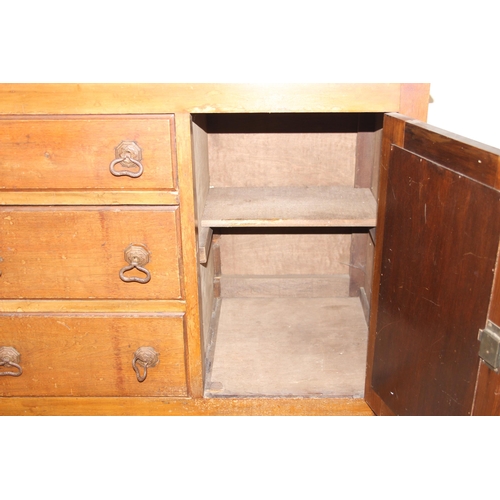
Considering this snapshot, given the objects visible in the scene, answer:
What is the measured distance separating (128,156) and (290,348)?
873 millimetres

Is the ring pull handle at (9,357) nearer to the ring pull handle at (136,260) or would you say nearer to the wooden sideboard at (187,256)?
the wooden sideboard at (187,256)

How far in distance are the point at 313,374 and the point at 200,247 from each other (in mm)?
538

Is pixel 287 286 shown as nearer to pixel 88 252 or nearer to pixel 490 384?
pixel 88 252

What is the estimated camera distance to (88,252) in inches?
55.9

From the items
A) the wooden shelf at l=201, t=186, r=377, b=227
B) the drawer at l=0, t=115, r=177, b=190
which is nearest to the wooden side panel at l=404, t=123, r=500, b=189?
the wooden shelf at l=201, t=186, r=377, b=227

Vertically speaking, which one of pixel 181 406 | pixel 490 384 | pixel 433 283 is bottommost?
pixel 181 406

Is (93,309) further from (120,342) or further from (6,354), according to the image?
(6,354)

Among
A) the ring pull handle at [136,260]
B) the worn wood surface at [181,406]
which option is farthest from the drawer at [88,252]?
the worn wood surface at [181,406]

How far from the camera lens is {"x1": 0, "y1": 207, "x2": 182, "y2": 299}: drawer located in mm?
1385

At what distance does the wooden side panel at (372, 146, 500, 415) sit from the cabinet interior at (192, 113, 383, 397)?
1.06 ft

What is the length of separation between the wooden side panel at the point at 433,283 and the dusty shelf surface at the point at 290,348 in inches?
13.5

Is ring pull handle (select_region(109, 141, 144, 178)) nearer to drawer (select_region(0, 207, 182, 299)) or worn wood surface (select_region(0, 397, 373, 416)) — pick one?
drawer (select_region(0, 207, 182, 299))

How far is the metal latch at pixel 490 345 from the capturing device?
89 centimetres

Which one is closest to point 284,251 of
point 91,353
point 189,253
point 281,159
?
point 281,159
